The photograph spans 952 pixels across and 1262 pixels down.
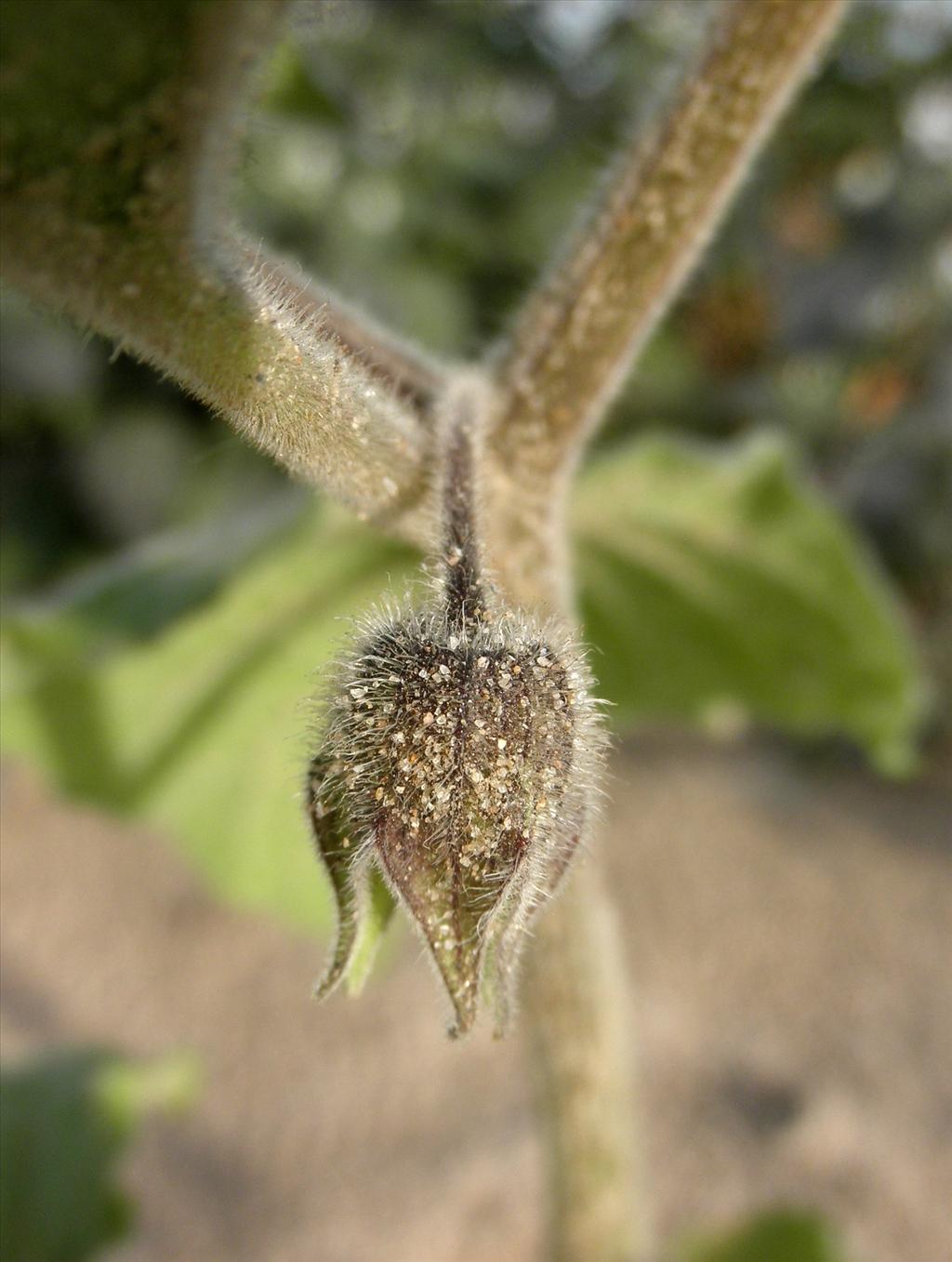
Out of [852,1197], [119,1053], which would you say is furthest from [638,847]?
[119,1053]

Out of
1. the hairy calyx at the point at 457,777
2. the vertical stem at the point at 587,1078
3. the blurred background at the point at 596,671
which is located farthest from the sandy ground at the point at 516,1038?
the hairy calyx at the point at 457,777

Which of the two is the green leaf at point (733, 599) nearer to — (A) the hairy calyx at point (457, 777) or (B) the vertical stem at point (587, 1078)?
(B) the vertical stem at point (587, 1078)

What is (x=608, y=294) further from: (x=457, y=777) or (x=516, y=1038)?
(x=516, y=1038)

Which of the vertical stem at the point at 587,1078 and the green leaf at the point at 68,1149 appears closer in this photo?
the vertical stem at the point at 587,1078

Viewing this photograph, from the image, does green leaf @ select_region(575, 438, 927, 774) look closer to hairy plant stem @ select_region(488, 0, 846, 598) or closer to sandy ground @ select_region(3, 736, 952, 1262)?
hairy plant stem @ select_region(488, 0, 846, 598)

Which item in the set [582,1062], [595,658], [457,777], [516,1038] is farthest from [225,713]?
[457,777]

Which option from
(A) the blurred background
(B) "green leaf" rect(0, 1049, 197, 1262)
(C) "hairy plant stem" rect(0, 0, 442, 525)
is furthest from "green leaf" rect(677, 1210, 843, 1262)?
(C) "hairy plant stem" rect(0, 0, 442, 525)

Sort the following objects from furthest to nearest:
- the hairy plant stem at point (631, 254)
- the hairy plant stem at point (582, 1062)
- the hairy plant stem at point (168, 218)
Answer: the hairy plant stem at point (582, 1062), the hairy plant stem at point (631, 254), the hairy plant stem at point (168, 218)

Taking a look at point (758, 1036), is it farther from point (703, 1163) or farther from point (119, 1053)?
point (119, 1053)
